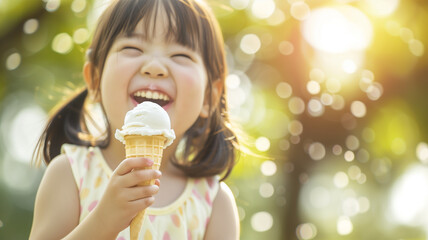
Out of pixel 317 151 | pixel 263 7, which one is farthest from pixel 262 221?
pixel 263 7

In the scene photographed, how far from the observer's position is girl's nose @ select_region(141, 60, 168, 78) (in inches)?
87.6

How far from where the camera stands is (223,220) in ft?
8.61

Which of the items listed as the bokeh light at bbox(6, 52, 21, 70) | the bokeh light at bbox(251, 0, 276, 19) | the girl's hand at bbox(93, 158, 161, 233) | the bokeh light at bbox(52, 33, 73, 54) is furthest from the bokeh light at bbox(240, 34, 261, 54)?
the girl's hand at bbox(93, 158, 161, 233)

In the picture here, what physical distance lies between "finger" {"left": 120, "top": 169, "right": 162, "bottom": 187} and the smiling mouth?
51cm

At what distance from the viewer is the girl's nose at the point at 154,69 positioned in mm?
2225

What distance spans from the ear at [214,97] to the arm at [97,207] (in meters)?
0.79

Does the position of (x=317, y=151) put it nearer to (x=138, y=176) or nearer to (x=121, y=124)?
(x=121, y=124)

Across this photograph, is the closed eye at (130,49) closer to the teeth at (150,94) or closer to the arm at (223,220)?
the teeth at (150,94)

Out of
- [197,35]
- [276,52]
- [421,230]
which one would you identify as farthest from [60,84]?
[421,230]

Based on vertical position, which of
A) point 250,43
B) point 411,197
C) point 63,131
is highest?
point 250,43

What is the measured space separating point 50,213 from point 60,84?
6.46 metres

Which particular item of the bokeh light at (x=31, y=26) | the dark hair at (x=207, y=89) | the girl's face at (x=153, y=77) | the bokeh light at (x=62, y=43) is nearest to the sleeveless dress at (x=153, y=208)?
the dark hair at (x=207, y=89)

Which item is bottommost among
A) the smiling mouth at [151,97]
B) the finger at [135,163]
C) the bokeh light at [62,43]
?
the finger at [135,163]

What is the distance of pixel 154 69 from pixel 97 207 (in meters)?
0.67
